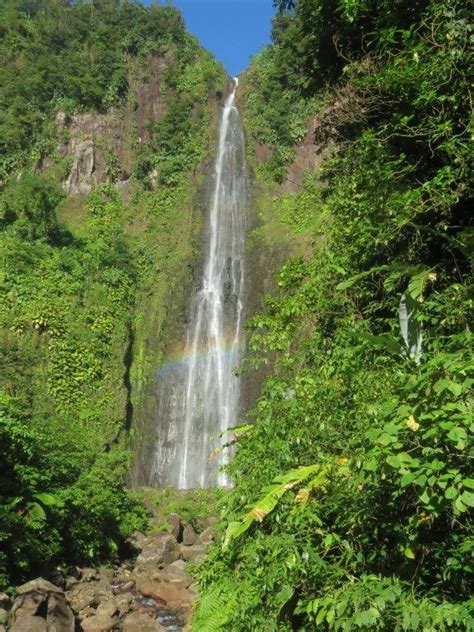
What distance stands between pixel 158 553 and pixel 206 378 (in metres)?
9.02

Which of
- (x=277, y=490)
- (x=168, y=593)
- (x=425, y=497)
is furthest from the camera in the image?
(x=168, y=593)

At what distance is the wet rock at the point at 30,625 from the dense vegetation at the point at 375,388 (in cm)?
451

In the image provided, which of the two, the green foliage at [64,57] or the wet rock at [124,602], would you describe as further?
the green foliage at [64,57]

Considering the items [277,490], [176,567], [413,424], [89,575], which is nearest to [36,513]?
[89,575]

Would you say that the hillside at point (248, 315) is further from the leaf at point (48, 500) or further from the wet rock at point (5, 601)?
the wet rock at point (5, 601)

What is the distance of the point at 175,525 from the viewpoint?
1412cm

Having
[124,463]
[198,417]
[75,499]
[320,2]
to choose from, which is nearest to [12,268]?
[198,417]

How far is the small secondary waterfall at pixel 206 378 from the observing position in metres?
20.0

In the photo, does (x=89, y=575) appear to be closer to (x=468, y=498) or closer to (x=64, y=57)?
(x=468, y=498)

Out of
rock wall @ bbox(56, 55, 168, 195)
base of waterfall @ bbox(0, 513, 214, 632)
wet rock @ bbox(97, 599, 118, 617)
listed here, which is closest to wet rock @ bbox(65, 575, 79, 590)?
base of waterfall @ bbox(0, 513, 214, 632)

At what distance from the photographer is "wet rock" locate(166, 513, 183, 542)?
1389 centimetres

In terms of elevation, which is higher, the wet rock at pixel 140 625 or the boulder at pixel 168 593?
the boulder at pixel 168 593

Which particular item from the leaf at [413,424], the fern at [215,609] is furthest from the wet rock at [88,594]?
the leaf at [413,424]

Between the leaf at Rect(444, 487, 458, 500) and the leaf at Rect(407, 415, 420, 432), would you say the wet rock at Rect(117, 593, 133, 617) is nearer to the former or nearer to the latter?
the leaf at Rect(407, 415, 420, 432)
